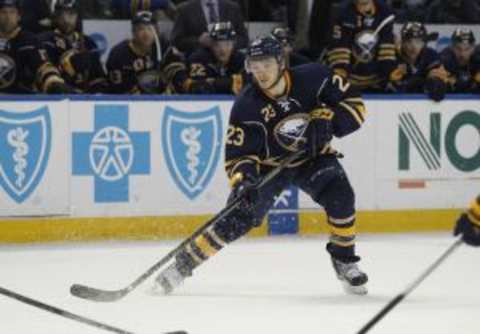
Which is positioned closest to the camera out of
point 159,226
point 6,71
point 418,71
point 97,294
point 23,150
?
point 97,294

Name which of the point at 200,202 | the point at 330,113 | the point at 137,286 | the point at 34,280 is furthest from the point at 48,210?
the point at 330,113

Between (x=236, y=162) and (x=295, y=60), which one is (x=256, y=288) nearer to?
(x=236, y=162)

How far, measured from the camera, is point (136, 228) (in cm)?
671

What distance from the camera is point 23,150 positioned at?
651 centimetres

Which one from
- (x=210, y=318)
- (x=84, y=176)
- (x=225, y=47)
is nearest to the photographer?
(x=210, y=318)

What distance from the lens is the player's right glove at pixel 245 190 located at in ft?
15.7

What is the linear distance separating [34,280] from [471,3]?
4.40 metres

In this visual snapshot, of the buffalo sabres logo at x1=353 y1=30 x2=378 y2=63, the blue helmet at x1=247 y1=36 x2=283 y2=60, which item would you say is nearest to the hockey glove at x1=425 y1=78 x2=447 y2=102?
the buffalo sabres logo at x1=353 y1=30 x2=378 y2=63

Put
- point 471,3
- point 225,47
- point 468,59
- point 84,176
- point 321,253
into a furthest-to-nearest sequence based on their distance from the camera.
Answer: point 471,3 < point 468,59 < point 225,47 < point 84,176 < point 321,253

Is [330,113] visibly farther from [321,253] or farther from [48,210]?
[48,210]

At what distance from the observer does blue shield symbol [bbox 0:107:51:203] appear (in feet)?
21.3

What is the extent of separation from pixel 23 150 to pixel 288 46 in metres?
1.69

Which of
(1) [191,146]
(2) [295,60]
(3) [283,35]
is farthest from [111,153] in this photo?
(2) [295,60]

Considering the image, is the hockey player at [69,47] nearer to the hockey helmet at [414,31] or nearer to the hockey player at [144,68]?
the hockey player at [144,68]
